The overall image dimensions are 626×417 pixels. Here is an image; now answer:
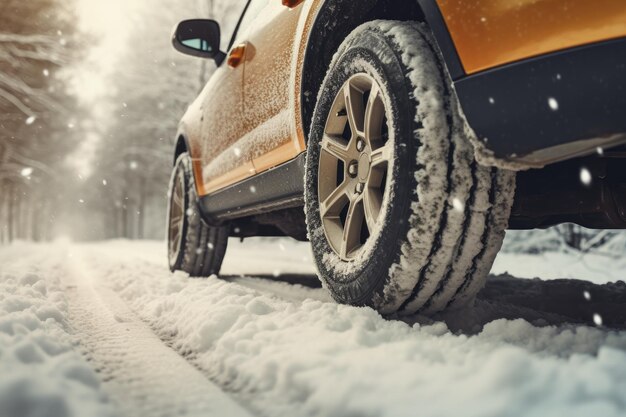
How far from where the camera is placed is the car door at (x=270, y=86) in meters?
2.42

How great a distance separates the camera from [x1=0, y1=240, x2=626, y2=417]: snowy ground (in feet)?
3.72

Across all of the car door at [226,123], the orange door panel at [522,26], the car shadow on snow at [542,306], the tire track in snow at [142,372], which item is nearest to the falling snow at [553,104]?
the orange door panel at [522,26]

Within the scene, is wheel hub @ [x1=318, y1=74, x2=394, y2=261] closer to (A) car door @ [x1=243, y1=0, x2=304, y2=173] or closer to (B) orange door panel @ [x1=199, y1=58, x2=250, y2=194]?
(A) car door @ [x1=243, y1=0, x2=304, y2=173]

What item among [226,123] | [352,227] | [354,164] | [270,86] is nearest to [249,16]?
[226,123]

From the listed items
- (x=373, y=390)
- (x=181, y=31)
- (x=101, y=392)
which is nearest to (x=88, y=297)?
(x=181, y=31)

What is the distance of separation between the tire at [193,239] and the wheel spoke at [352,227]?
226cm

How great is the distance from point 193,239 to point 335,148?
2.32 m

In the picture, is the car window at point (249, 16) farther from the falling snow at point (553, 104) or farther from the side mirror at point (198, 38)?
the falling snow at point (553, 104)

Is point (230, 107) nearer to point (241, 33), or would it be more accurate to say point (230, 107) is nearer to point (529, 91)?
point (241, 33)

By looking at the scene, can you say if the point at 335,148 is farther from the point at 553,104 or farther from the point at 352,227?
the point at 553,104

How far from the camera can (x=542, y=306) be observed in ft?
8.81

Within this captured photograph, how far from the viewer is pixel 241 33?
337cm

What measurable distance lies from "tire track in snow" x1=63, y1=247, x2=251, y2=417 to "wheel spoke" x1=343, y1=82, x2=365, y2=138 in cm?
108

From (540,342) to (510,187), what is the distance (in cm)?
49
